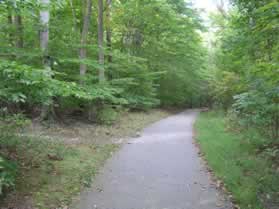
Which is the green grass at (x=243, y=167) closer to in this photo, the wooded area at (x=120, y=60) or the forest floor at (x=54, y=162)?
the wooded area at (x=120, y=60)

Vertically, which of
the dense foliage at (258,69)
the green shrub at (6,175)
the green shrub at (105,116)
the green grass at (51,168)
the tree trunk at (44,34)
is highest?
the tree trunk at (44,34)

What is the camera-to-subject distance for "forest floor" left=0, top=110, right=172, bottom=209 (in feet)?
15.5

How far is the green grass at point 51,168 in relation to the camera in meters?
4.83

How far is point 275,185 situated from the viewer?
513 centimetres

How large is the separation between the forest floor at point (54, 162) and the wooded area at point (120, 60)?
16.2 inches

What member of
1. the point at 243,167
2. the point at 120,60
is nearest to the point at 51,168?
the point at 243,167

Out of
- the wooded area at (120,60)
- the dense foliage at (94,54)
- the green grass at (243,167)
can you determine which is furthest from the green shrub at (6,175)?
the green grass at (243,167)

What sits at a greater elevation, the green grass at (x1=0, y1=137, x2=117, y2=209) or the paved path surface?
the green grass at (x1=0, y1=137, x2=117, y2=209)

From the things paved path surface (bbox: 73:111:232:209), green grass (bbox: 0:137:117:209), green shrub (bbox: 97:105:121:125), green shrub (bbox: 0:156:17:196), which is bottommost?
paved path surface (bbox: 73:111:232:209)

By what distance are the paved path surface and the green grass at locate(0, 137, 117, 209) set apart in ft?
1.05

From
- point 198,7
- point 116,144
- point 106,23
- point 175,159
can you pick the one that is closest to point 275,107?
point 175,159

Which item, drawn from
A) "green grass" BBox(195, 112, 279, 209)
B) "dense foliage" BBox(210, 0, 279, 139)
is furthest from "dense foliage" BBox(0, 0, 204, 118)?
"dense foliage" BBox(210, 0, 279, 139)

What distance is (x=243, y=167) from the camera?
643 centimetres

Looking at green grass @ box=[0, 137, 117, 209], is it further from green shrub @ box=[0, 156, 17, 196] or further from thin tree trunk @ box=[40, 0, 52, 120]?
thin tree trunk @ box=[40, 0, 52, 120]
